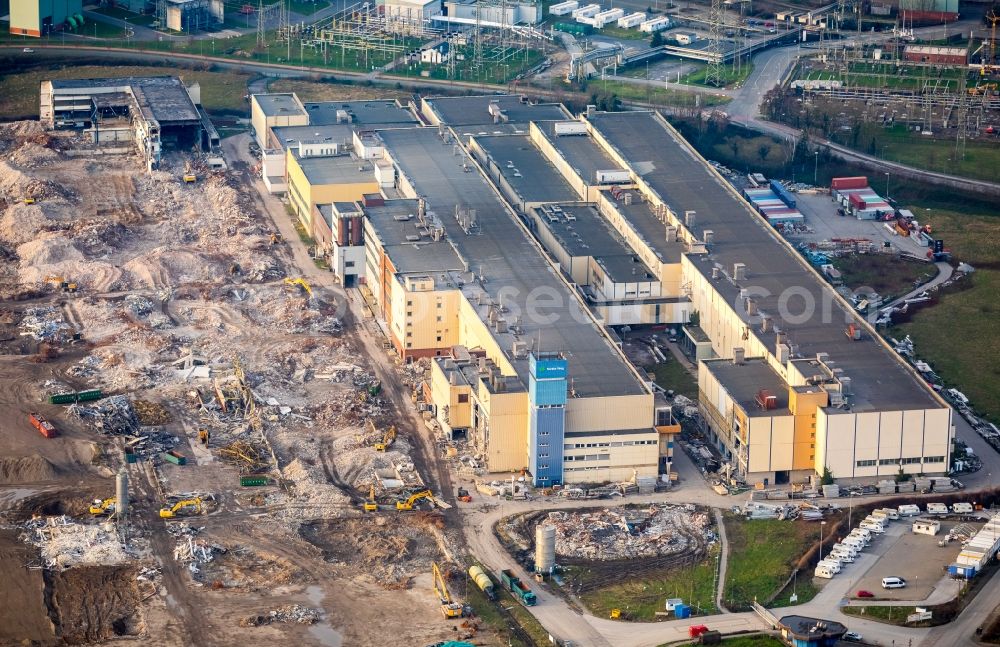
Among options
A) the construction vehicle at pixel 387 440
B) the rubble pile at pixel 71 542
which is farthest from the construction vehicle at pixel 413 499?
the rubble pile at pixel 71 542

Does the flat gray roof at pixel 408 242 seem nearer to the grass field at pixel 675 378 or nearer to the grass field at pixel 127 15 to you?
Answer: the grass field at pixel 675 378

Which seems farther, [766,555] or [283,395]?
[283,395]

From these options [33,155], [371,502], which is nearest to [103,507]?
[371,502]

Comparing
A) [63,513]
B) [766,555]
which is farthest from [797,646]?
[63,513]

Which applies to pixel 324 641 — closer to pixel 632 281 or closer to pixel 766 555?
pixel 766 555

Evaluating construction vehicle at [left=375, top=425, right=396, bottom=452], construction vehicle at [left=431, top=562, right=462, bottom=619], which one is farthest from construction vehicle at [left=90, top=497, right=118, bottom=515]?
construction vehicle at [left=431, top=562, right=462, bottom=619]

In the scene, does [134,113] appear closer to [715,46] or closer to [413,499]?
[715,46]
